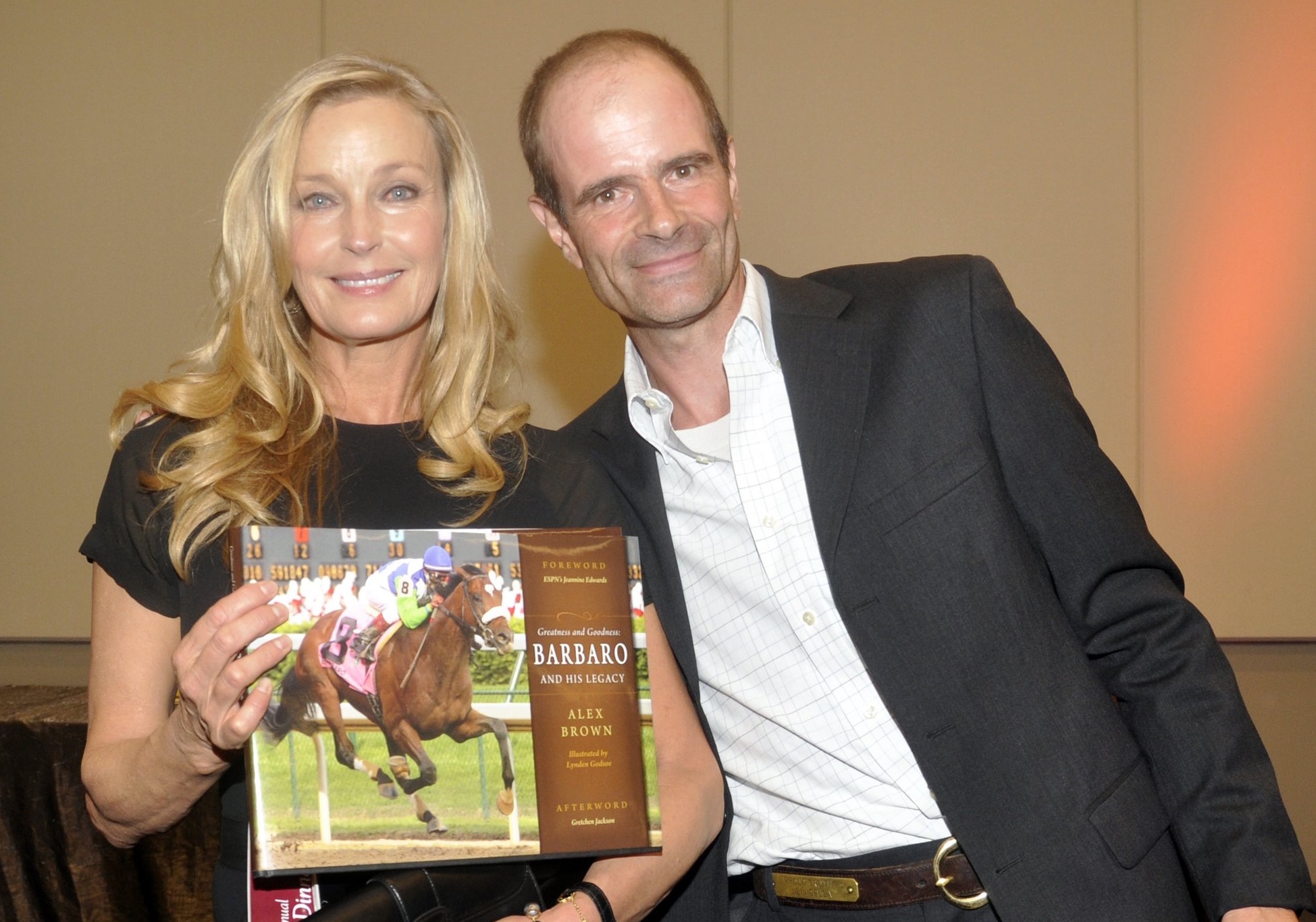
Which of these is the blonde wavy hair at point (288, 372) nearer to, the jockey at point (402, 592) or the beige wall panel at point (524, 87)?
the jockey at point (402, 592)

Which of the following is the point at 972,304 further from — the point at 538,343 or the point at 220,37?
the point at 220,37

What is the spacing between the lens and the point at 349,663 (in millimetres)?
1288

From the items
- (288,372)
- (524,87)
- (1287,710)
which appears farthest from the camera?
(524,87)

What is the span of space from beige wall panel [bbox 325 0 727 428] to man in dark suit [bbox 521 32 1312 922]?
10.1 feet

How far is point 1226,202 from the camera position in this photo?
4855 mm

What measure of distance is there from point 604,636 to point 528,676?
0.11 m

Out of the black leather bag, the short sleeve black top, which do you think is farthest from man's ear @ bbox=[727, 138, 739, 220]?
the black leather bag

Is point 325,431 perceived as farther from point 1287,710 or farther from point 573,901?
point 1287,710

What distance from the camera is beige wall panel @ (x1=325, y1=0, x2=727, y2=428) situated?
4996 mm

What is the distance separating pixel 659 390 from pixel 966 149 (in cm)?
345

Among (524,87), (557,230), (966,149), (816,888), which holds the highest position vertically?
(524,87)

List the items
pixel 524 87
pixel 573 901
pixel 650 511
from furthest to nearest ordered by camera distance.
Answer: pixel 524 87
pixel 650 511
pixel 573 901

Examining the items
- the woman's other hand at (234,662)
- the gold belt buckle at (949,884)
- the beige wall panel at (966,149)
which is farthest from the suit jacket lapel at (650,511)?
the beige wall panel at (966,149)

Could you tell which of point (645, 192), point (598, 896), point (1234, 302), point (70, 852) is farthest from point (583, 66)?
point (1234, 302)
